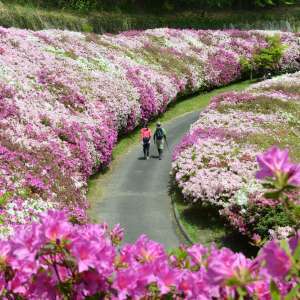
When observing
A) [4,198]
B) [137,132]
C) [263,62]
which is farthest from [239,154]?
[263,62]

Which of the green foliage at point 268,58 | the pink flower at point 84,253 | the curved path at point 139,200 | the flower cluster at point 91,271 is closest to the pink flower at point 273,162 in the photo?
the flower cluster at point 91,271

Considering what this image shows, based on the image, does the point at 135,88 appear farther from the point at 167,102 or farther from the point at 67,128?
the point at 67,128

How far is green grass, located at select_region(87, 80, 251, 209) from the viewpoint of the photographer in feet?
78.6

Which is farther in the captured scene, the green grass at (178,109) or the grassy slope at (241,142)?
the green grass at (178,109)

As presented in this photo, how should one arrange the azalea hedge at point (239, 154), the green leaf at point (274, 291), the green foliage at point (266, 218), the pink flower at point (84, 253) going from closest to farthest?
the green leaf at point (274, 291) < the pink flower at point (84, 253) < the green foliage at point (266, 218) < the azalea hedge at point (239, 154)

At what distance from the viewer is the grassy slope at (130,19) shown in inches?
1759

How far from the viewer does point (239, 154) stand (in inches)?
889

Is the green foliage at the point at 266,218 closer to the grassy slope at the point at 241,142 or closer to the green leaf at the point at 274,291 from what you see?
the grassy slope at the point at 241,142

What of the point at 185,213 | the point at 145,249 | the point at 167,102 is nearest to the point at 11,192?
the point at 185,213

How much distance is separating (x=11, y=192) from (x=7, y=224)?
216 cm

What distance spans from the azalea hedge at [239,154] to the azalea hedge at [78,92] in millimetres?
4513

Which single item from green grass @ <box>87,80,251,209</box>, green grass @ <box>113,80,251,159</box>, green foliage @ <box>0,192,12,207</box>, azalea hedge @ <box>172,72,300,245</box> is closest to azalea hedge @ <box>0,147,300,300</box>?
azalea hedge @ <box>172,72,300,245</box>

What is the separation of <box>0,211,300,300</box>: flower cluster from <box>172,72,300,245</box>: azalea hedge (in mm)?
7767

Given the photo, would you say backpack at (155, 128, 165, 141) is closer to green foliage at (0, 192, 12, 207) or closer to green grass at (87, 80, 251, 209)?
green grass at (87, 80, 251, 209)
